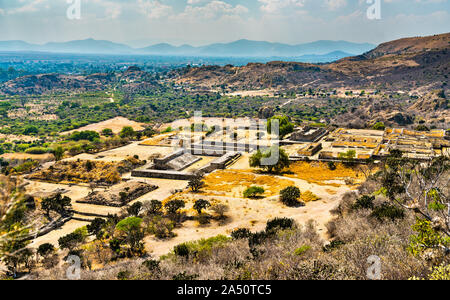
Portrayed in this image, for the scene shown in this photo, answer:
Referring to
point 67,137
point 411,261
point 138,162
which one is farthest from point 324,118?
point 411,261

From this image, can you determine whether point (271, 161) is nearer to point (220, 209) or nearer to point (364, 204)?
point (220, 209)

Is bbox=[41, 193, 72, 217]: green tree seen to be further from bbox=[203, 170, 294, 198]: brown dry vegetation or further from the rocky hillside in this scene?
the rocky hillside

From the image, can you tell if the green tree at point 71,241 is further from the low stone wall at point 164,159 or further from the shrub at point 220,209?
the low stone wall at point 164,159

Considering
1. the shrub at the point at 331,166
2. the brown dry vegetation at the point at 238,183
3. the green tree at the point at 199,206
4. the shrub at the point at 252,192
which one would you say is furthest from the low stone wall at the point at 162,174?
the shrub at the point at 331,166

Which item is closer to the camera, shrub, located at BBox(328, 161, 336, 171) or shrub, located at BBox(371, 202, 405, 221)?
shrub, located at BBox(371, 202, 405, 221)

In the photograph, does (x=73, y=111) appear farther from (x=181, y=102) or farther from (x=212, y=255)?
(x=212, y=255)

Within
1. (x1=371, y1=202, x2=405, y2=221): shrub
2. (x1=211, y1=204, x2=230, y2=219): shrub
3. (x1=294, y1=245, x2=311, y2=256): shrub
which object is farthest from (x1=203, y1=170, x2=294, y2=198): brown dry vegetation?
(x1=294, y1=245, x2=311, y2=256): shrub

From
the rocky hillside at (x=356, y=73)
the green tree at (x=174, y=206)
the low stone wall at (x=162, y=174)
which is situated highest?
the rocky hillside at (x=356, y=73)
